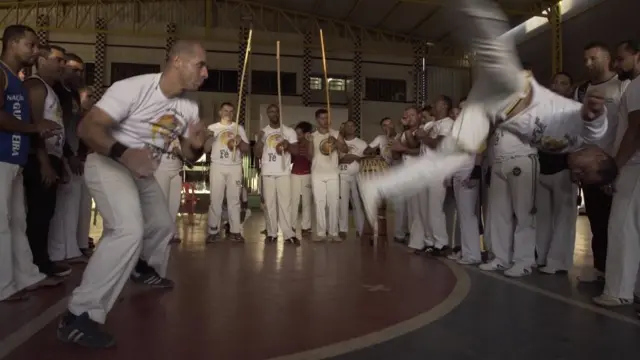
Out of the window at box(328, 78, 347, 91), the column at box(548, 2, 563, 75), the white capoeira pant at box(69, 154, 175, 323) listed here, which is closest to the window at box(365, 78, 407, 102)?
the window at box(328, 78, 347, 91)

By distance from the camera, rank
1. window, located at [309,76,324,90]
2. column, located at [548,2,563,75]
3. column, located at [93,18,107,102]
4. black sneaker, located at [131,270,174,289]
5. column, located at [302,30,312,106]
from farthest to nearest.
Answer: window, located at [309,76,324,90], column, located at [302,30,312,106], column, located at [93,18,107,102], column, located at [548,2,563,75], black sneaker, located at [131,270,174,289]

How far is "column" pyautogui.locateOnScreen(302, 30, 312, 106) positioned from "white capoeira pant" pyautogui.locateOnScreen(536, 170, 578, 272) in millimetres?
15601

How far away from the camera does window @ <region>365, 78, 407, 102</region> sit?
69.7 feet

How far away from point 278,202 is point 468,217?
265 centimetres

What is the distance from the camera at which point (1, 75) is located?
141 inches

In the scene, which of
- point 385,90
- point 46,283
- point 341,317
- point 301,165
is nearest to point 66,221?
point 46,283

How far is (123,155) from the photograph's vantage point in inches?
105

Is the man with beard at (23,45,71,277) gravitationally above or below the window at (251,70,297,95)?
below

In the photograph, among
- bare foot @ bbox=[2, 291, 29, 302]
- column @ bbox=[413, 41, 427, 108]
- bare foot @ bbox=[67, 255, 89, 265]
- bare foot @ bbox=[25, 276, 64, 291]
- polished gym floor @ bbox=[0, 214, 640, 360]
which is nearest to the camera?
polished gym floor @ bbox=[0, 214, 640, 360]

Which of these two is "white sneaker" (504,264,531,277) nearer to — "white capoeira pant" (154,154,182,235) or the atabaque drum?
the atabaque drum

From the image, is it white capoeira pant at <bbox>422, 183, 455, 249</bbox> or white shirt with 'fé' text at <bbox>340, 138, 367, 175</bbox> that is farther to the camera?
white shirt with 'fé' text at <bbox>340, 138, 367, 175</bbox>

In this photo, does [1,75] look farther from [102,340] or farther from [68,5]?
[68,5]

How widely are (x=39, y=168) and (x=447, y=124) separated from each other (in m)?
3.78

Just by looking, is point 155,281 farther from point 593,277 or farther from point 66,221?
point 593,277
